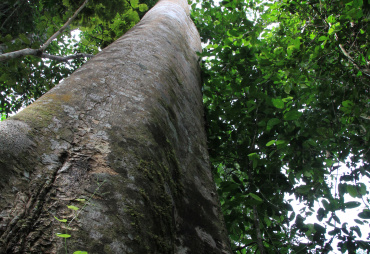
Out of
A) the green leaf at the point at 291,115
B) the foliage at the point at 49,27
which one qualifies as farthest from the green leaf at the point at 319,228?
the foliage at the point at 49,27

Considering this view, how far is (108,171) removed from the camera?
714 mm

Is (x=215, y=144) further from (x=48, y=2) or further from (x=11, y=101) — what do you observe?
(x=11, y=101)

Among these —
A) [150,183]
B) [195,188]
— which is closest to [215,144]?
A: [195,188]

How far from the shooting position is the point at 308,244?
1.91 metres

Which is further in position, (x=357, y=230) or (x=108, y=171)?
(x=357, y=230)

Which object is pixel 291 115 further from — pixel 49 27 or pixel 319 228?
pixel 49 27

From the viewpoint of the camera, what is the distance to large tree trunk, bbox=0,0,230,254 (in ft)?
1.84

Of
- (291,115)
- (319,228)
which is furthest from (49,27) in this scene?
(319,228)

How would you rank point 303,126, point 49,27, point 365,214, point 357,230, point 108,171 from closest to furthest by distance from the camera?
point 108,171, point 365,214, point 357,230, point 303,126, point 49,27

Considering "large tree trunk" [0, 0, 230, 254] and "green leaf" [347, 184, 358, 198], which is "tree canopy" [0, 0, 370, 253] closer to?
"green leaf" [347, 184, 358, 198]

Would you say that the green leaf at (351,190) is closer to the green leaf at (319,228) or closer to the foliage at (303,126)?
the foliage at (303,126)

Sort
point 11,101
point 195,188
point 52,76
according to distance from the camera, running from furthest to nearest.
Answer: point 11,101, point 52,76, point 195,188

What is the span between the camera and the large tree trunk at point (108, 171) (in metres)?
0.56

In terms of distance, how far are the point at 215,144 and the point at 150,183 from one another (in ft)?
6.00
